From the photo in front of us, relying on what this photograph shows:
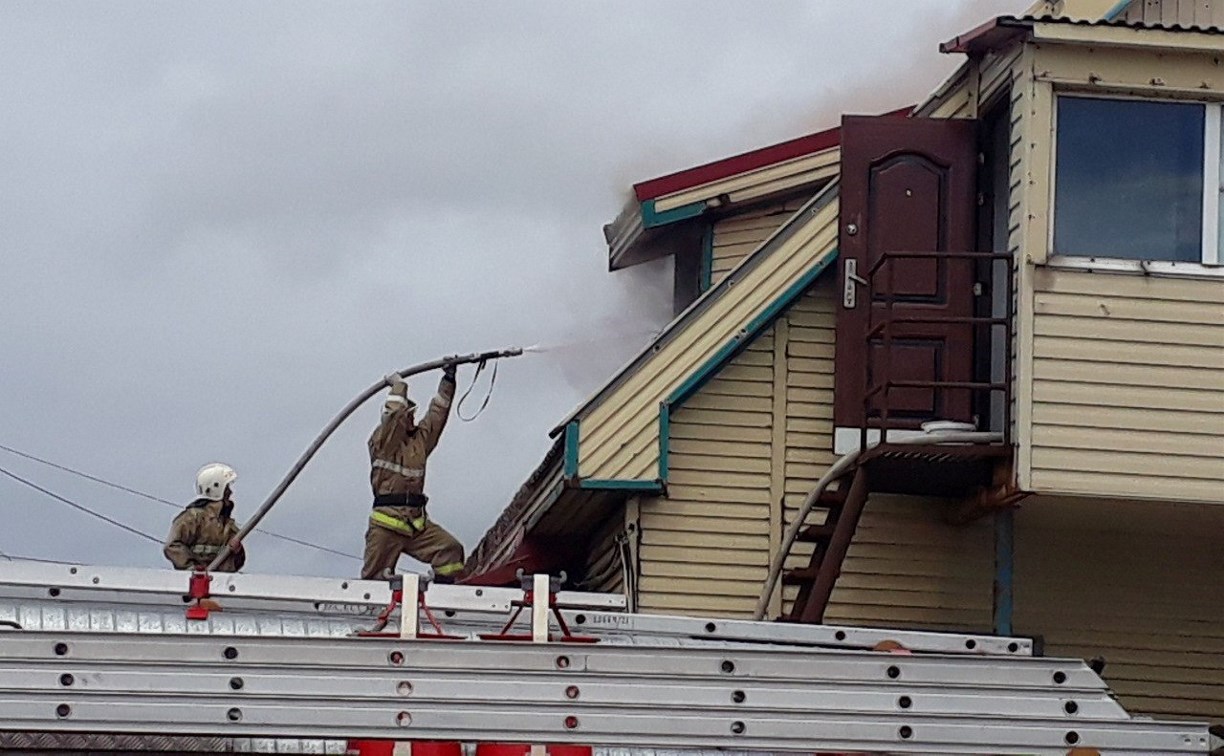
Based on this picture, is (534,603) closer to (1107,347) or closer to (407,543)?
(1107,347)

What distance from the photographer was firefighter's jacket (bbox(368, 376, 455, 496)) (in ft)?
47.8

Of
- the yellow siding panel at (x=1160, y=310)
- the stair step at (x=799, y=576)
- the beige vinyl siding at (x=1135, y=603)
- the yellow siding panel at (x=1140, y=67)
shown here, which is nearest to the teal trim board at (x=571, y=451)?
the stair step at (x=799, y=576)

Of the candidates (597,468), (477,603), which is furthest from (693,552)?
(477,603)

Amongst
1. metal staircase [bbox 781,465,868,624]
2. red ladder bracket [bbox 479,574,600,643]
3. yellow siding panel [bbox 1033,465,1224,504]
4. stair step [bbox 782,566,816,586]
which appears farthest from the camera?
stair step [bbox 782,566,816,586]

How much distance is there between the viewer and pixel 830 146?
16109 millimetres

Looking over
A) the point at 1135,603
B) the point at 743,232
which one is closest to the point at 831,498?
the point at 1135,603

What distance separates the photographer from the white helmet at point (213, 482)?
14656 mm

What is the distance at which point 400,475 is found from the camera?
48.2 ft

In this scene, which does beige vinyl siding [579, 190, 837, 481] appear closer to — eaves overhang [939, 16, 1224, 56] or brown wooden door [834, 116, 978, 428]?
brown wooden door [834, 116, 978, 428]

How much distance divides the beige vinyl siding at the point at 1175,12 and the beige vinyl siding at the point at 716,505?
9.97ft

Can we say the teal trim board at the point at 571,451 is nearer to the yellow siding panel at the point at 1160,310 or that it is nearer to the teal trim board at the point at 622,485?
the teal trim board at the point at 622,485

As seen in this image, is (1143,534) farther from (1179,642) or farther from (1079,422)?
A: (1079,422)

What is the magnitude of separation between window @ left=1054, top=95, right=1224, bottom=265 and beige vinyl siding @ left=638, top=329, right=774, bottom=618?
219 cm

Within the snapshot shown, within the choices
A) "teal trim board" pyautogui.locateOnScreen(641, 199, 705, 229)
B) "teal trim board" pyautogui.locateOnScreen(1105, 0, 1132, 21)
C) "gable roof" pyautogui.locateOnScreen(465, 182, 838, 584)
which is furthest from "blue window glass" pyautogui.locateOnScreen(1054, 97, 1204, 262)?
"teal trim board" pyautogui.locateOnScreen(641, 199, 705, 229)
